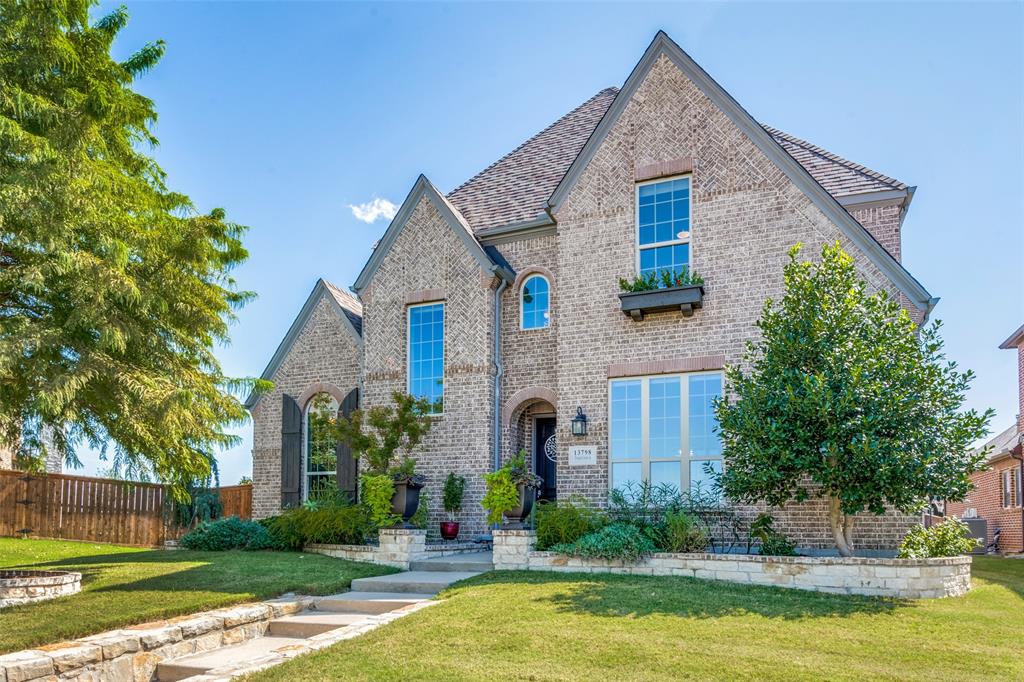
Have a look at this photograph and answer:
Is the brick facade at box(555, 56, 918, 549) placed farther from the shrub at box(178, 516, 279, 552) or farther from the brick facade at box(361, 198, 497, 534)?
the shrub at box(178, 516, 279, 552)

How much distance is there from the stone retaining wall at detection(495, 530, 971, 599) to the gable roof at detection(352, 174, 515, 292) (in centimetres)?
654

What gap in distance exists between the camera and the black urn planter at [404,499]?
13984mm

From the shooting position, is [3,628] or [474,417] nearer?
[3,628]

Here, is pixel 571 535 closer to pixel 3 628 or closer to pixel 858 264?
pixel 858 264

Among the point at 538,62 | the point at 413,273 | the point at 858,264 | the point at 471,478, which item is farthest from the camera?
the point at 413,273

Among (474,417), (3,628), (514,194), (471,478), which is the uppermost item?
(514,194)

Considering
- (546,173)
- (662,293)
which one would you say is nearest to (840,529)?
(662,293)

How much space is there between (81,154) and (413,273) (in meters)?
8.09

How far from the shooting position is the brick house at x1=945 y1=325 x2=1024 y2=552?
78.8 ft

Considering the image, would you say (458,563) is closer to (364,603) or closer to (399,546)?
(399,546)

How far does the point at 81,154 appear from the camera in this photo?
9344mm

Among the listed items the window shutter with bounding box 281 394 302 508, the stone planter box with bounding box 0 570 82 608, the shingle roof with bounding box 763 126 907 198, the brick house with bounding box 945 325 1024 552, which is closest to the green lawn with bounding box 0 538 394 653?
the stone planter box with bounding box 0 570 82 608

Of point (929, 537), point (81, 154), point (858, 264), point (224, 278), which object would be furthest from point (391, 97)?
point (929, 537)

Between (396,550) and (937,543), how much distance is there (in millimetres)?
8105
